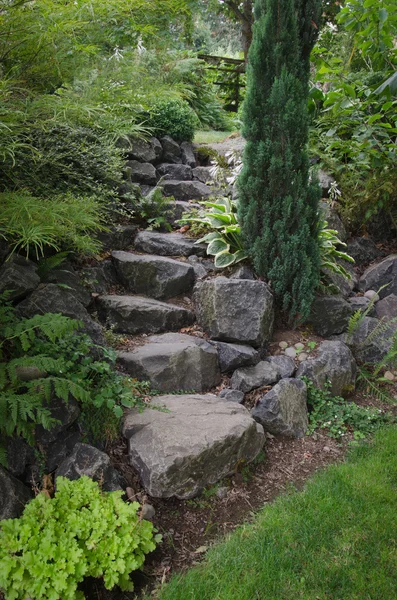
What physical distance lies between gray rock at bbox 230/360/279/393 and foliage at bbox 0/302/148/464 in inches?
38.9

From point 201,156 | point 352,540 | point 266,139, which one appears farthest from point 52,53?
point 201,156

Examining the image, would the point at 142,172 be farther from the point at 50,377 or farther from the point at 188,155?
the point at 50,377

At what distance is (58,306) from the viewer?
364 centimetres

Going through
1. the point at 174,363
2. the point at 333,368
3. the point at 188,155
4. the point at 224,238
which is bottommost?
the point at 333,368

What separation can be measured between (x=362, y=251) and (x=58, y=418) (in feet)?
16.6

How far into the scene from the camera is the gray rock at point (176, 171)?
721cm

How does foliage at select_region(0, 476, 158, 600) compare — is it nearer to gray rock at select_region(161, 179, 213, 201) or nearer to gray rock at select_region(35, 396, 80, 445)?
gray rock at select_region(35, 396, 80, 445)

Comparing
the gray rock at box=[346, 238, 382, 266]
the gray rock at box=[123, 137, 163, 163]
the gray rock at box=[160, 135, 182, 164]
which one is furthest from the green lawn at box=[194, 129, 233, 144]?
the gray rock at box=[346, 238, 382, 266]

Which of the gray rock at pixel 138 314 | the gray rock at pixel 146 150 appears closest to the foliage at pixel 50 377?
the gray rock at pixel 138 314

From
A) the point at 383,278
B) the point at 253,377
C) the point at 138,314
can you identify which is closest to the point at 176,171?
the point at 383,278

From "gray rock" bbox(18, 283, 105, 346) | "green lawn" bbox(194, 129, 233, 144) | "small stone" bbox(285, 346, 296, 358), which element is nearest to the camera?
"gray rock" bbox(18, 283, 105, 346)

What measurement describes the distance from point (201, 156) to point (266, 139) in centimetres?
387

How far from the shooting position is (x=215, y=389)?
4281 millimetres

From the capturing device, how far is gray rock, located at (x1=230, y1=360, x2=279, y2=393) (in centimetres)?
423
